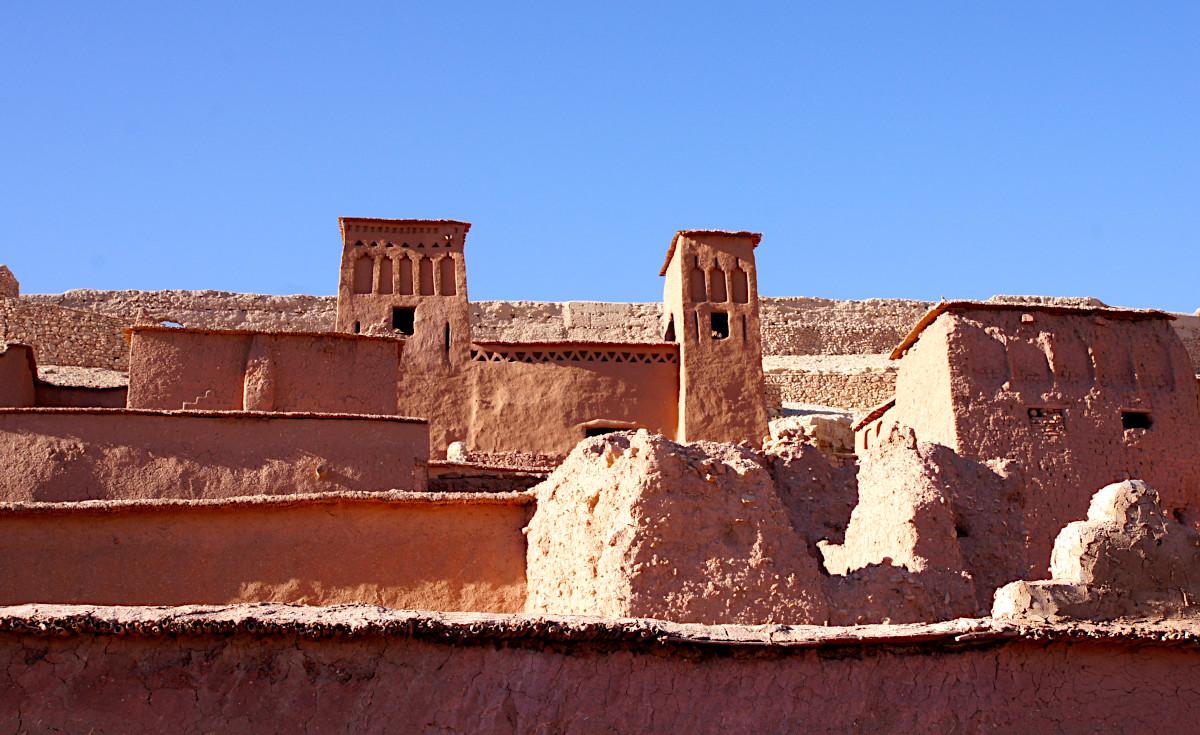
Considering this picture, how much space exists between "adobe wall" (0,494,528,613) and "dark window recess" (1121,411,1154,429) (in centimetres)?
747

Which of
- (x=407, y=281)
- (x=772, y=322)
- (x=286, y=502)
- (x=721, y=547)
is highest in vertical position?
(x=772, y=322)

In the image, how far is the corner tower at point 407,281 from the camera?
60.0 feet

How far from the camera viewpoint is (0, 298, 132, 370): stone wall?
1091 inches

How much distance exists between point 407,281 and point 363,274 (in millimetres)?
707

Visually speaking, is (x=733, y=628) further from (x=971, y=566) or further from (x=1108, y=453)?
(x=1108, y=453)

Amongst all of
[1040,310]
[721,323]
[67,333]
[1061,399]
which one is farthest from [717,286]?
[67,333]

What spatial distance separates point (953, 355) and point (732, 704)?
8252mm

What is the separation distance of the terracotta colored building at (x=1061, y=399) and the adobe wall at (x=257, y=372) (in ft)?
20.3

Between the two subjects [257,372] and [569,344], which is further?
[569,344]

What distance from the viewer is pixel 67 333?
28.0 metres

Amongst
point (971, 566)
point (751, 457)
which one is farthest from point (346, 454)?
point (971, 566)

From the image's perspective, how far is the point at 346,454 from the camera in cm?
1126

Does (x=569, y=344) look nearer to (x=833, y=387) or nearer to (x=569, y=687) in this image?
(x=569, y=687)

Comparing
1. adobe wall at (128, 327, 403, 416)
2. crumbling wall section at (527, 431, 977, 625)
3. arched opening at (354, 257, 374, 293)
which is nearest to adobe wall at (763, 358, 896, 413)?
arched opening at (354, 257, 374, 293)
